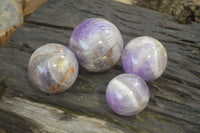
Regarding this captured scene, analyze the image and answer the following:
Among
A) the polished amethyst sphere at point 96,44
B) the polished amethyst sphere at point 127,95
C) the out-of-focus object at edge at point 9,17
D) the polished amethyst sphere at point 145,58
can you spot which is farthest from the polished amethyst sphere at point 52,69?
the out-of-focus object at edge at point 9,17

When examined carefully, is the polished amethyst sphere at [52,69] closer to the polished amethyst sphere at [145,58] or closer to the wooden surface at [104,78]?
the wooden surface at [104,78]

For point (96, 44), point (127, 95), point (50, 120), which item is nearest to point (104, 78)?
point (96, 44)

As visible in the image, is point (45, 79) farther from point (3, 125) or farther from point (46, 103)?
point (3, 125)

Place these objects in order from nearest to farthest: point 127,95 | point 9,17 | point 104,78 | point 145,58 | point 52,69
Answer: point 127,95, point 52,69, point 145,58, point 104,78, point 9,17

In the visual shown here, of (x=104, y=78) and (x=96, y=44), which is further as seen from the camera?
(x=104, y=78)

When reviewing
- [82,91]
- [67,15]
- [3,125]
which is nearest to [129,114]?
[82,91]

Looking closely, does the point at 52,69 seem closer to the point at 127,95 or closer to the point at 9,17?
the point at 127,95
